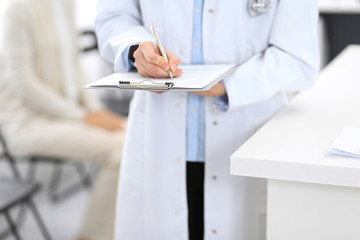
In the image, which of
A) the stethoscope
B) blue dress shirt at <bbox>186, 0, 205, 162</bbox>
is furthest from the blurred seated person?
the stethoscope

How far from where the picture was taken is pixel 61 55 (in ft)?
8.68

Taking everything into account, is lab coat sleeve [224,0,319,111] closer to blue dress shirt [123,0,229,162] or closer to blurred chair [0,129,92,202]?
blue dress shirt [123,0,229,162]

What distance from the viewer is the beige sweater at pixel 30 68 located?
246 centimetres

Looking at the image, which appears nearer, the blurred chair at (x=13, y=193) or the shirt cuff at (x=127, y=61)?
the shirt cuff at (x=127, y=61)

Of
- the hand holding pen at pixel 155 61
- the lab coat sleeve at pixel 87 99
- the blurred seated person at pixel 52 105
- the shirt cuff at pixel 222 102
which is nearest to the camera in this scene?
the hand holding pen at pixel 155 61

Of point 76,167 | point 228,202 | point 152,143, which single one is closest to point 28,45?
point 76,167

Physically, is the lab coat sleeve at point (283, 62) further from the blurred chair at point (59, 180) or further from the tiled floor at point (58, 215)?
the blurred chair at point (59, 180)

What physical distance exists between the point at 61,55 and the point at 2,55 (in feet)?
0.94

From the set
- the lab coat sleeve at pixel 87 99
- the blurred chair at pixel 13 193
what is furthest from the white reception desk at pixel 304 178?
the lab coat sleeve at pixel 87 99

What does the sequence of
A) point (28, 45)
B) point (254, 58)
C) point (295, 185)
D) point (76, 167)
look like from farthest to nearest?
point (76, 167), point (28, 45), point (254, 58), point (295, 185)

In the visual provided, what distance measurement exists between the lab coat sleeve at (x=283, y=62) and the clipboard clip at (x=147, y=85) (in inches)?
7.8

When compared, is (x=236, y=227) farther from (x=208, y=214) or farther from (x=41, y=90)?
(x=41, y=90)

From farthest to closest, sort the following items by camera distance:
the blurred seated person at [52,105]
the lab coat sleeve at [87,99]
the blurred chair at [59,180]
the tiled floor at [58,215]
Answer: the blurred chair at [59,180] < the lab coat sleeve at [87,99] < the tiled floor at [58,215] < the blurred seated person at [52,105]

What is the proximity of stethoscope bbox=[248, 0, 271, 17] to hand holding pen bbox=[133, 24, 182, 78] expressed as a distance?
220 millimetres
